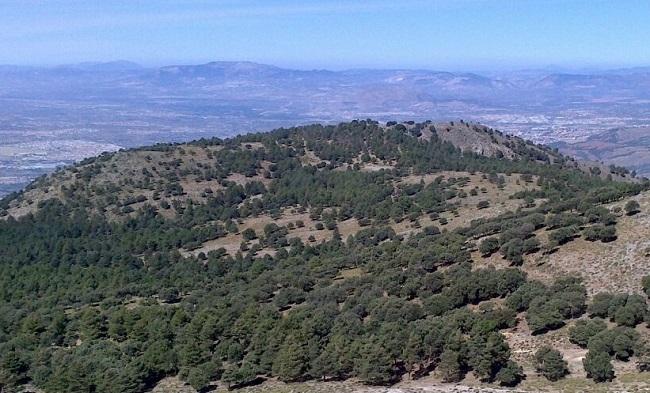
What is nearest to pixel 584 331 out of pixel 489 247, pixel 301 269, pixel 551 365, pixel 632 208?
pixel 551 365

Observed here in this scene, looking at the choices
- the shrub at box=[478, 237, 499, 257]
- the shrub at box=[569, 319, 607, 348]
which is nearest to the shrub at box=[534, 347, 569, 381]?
the shrub at box=[569, 319, 607, 348]

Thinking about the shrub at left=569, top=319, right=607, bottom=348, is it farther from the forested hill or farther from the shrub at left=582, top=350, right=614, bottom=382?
the shrub at left=582, top=350, right=614, bottom=382

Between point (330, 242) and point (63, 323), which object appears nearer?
point (63, 323)

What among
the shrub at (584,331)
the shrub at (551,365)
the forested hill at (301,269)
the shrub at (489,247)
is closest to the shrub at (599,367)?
the forested hill at (301,269)

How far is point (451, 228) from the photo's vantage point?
71875 millimetres

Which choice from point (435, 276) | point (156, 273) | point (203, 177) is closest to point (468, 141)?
point (203, 177)

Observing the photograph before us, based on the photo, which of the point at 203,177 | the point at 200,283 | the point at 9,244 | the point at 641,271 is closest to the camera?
the point at 641,271

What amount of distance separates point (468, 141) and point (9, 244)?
93.3m

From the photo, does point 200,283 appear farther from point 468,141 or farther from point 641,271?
point 468,141

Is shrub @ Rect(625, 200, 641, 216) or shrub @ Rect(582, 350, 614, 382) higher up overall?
shrub @ Rect(625, 200, 641, 216)

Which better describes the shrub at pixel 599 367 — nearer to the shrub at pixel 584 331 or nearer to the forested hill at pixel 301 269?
the forested hill at pixel 301 269

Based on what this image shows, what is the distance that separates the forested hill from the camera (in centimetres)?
3553

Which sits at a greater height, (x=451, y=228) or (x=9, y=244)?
(x=451, y=228)

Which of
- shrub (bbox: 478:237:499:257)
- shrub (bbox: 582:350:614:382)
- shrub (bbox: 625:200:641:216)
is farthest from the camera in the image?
shrub (bbox: 478:237:499:257)
